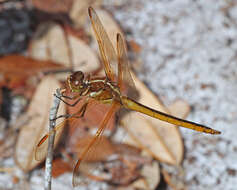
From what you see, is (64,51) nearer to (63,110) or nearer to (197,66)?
(63,110)

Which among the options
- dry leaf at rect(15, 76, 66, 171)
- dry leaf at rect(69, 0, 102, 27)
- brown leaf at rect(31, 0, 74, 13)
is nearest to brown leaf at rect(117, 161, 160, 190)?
dry leaf at rect(15, 76, 66, 171)

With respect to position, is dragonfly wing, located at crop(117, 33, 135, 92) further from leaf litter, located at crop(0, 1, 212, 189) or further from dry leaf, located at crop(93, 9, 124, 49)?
dry leaf, located at crop(93, 9, 124, 49)

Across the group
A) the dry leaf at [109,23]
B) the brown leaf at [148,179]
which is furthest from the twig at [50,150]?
the dry leaf at [109,23]

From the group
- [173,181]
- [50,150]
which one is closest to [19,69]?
[50,150]

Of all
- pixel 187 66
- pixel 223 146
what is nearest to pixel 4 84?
pixel 187 66

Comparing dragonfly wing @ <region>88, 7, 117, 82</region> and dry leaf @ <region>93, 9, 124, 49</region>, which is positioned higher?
dry leaf @ <region>93, 9, 124, 49</region>

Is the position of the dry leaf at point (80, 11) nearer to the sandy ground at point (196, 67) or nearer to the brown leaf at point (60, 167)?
the sandy ground at point (196, 67)

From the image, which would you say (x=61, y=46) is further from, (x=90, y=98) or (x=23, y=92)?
(x=90, y=98)
